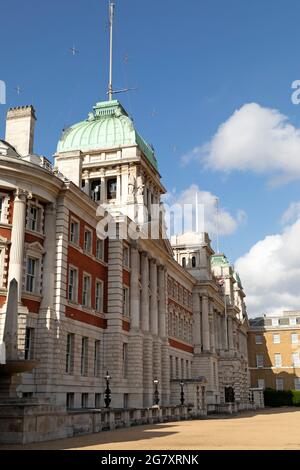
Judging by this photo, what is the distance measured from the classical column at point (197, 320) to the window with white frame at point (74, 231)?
36574 millimetres

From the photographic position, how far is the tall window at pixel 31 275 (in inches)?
1348

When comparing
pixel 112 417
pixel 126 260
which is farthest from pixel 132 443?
pixel 126 260

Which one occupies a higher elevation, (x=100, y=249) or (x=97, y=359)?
(x=100, y=249)

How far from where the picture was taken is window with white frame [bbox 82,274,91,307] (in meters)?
39.9

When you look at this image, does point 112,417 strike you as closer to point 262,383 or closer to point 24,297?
point 24,297

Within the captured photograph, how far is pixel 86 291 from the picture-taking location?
4034 cm

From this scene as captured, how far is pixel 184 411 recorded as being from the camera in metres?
47.8

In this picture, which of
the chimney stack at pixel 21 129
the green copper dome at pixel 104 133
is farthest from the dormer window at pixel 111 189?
the chimney stack at pixel 21 129

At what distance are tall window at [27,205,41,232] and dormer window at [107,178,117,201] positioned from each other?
23.4 m

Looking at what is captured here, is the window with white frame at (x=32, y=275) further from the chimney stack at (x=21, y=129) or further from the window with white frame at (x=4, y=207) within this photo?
the chimney stack at (x=21, y=129)

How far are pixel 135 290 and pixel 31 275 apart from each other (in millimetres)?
13963

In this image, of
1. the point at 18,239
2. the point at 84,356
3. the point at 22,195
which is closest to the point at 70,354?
the point at 84,356

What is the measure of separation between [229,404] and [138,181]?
2672cm

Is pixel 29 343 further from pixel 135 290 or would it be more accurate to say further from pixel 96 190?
pixel 96 190
